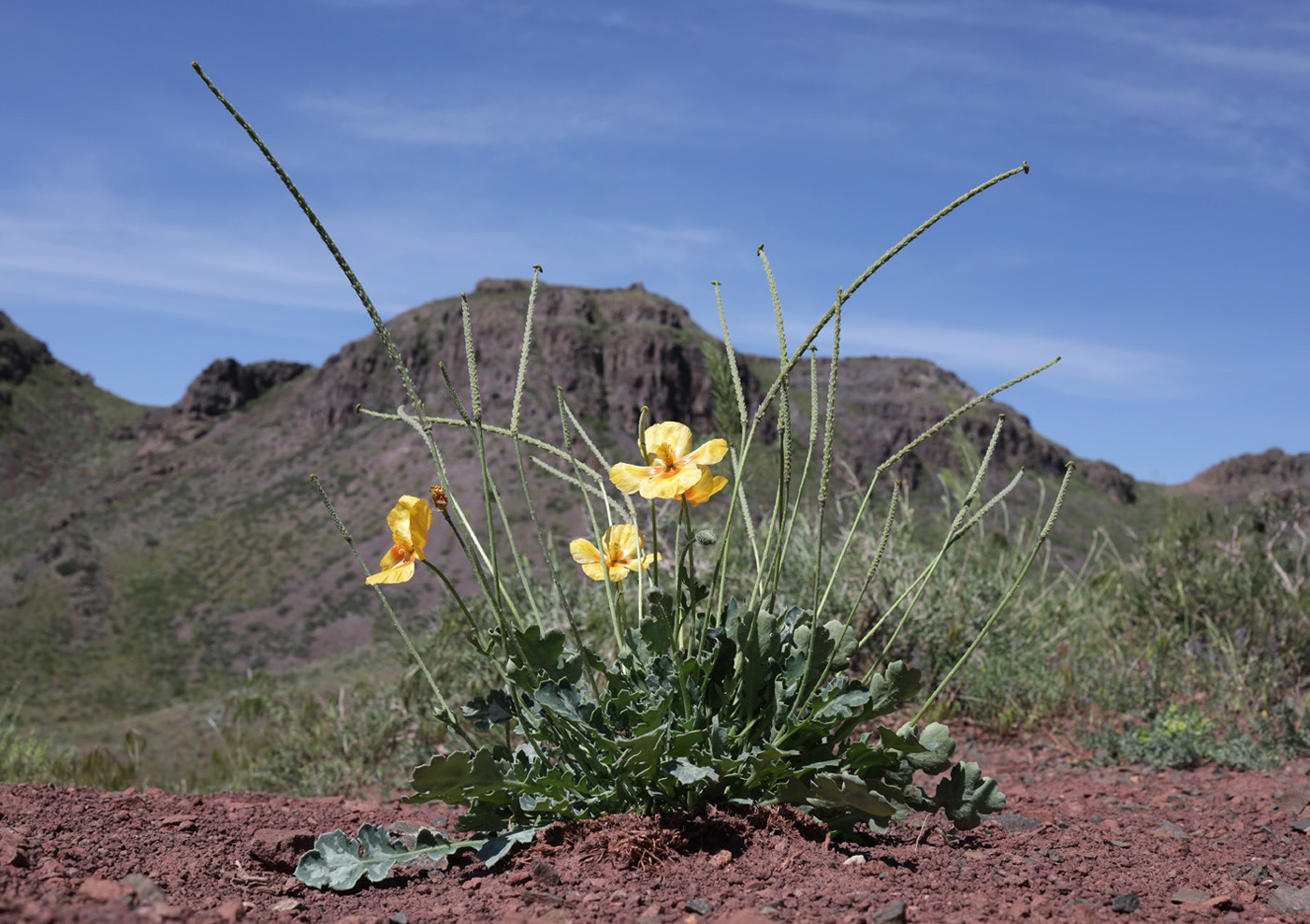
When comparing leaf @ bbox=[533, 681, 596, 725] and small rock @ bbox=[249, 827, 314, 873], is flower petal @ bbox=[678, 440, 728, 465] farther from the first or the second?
small rock @ bbox=[249, 827, 314, 873]

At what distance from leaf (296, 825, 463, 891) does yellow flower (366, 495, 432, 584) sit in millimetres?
651

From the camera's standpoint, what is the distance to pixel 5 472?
62.8 metres

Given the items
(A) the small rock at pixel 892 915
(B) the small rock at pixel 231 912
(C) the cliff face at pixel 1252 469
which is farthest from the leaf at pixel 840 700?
(C) the cliff face at pixel 1252 469

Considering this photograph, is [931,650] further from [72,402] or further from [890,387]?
[72,402]

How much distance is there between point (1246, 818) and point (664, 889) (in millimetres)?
2381

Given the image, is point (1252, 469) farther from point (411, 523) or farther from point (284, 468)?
point (411, 523)

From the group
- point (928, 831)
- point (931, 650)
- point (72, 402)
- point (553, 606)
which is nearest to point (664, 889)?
point (928, 831)

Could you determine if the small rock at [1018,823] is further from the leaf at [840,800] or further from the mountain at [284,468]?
the mountain at [284,468]

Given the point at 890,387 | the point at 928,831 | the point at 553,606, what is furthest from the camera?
the point at 890,387

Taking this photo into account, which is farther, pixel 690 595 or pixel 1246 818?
pixel 1246 818

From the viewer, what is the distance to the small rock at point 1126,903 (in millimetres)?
2100

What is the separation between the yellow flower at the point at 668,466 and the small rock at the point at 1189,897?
4.81ft

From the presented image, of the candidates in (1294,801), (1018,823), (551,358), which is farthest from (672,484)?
(551,358)

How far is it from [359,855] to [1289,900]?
2273 millimetres
